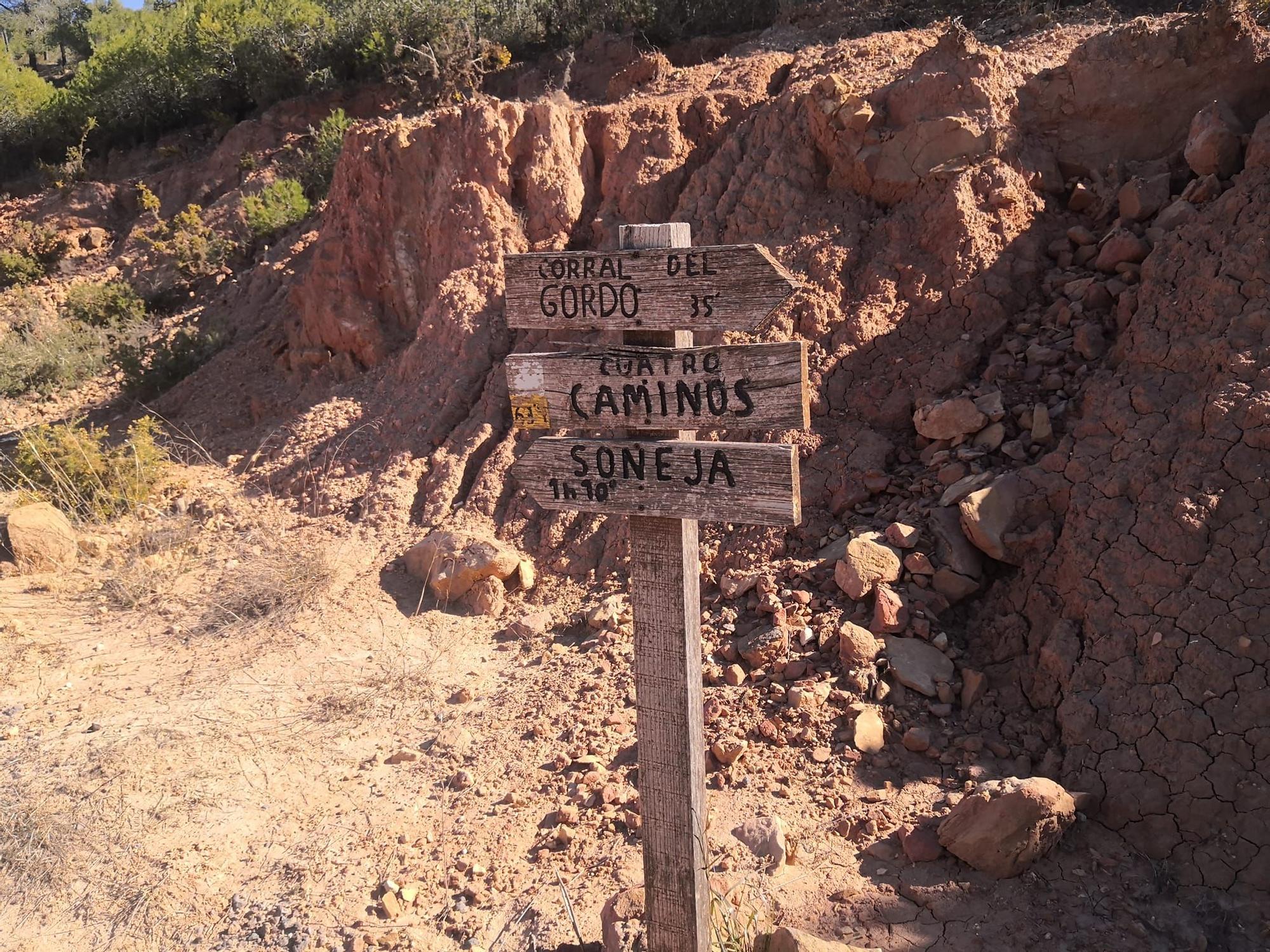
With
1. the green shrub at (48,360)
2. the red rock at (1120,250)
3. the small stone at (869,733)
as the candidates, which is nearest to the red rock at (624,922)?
the small stone at (869,733)

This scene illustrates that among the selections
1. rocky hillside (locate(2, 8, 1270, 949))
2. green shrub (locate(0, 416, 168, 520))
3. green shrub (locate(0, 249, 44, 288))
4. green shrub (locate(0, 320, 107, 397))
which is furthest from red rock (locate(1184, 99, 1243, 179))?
green shrub (locate(0, 249, 44, 288))

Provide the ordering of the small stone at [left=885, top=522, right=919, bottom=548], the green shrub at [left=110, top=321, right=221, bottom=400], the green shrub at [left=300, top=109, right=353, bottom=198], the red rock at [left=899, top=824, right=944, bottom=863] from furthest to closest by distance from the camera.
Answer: the green shrub at [left=300, top=109, right=353, bottom=198]
the green shrub at [left=110, top=321, right=221, bottom=400]
the small stone at [left=885, top=522, right=919, bottom=548]
the red rock at [left=899, top=824, right=944, bottom=863]

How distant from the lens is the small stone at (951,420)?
4355 millimetres

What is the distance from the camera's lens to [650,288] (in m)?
2.22

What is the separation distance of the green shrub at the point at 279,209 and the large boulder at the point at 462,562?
6.19 meters

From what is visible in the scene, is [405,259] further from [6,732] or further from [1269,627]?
[1269,627]

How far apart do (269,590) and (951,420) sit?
162 inches

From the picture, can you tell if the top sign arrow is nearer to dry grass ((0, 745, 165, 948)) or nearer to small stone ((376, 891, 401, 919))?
small stone ((376, 891, 401, 919))

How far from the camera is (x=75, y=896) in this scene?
3318 mm

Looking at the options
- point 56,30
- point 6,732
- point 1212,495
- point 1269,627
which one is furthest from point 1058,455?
point 56,30

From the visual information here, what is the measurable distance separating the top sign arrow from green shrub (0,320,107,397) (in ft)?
30.9

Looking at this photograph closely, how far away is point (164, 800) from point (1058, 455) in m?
4.27

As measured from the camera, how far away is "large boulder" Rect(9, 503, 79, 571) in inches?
233

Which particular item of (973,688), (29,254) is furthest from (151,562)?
(29,254)
